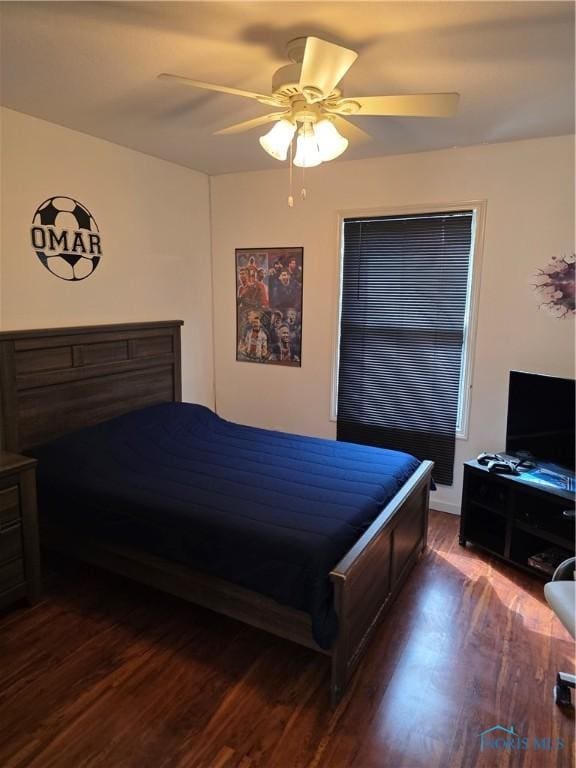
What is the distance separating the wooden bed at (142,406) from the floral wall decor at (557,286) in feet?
4.18

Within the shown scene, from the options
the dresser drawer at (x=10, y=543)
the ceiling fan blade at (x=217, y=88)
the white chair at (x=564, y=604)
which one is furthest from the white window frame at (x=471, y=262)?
the dresser drawer at (x=10, y=543)

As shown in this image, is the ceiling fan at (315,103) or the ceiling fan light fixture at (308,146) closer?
the ceiling fan at (315,103)

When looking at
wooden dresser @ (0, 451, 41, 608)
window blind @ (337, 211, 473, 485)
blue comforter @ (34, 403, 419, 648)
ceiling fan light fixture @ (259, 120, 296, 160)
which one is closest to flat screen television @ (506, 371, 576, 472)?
window blind @ (337, 211, 473, 485)

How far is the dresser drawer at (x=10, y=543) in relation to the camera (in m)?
2.28

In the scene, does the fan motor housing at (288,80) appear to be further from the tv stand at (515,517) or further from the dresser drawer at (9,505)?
the tv stand at (515,517)

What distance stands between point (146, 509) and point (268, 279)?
2.36 metres

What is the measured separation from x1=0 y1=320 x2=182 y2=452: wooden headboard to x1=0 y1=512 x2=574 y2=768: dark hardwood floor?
0.92m

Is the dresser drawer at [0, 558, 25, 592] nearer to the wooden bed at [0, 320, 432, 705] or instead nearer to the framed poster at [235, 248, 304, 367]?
the wooden bed at [0, 320, 432, 705]

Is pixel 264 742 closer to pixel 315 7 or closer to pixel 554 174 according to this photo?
pixel 315 7

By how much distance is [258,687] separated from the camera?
199 cm

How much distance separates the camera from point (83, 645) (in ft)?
7.20

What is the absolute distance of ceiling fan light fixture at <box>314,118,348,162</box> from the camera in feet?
6.56

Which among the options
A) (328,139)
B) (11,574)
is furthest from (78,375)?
(328,139)

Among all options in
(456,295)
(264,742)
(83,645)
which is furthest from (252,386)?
(264,742)
